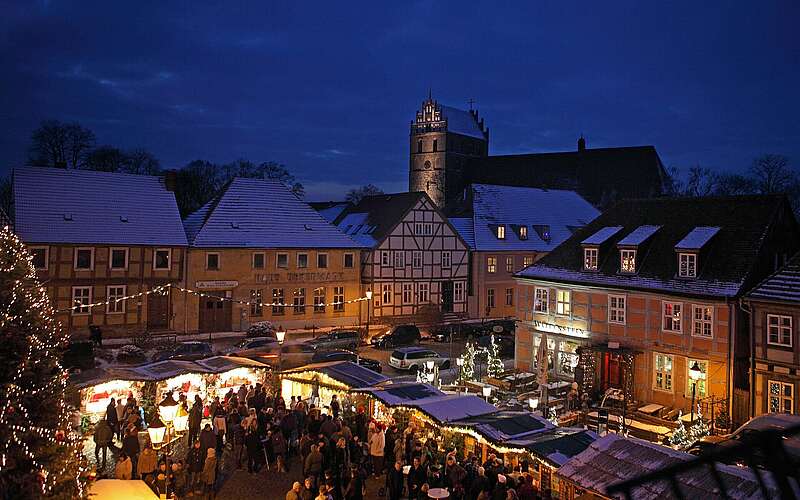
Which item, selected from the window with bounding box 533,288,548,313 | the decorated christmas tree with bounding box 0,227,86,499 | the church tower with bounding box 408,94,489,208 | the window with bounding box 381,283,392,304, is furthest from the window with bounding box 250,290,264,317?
the church tower with bounding box 408,94,489,208

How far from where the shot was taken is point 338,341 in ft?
106

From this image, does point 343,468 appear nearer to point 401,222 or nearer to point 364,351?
point 364,351

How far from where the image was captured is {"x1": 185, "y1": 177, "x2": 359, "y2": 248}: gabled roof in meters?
37.1

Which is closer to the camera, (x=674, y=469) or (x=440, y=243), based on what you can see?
(x=674, y=469)

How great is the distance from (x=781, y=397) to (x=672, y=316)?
4.50m

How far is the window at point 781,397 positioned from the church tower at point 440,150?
7081 centimetres

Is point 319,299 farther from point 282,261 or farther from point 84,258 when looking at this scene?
point 84,258

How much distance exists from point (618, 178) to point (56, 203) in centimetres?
6044

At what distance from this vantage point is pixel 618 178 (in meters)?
75.5

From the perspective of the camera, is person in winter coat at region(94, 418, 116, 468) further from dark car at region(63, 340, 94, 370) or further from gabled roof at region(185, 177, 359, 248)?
gabled roof at region(185, 177, 359, 248)

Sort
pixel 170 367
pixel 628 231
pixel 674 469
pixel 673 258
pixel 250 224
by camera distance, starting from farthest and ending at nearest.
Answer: pixel 250 224 → pixel 628 231 → pixel 673 258 → pixel 170 367 → pixel 674 469

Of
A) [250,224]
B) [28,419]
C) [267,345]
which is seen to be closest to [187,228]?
[250,224]

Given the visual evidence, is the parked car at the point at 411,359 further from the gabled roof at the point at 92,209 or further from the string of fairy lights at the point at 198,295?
the gabled roof at the point at 92,209

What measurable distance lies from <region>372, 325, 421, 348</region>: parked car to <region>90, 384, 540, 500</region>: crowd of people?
15.9 m
